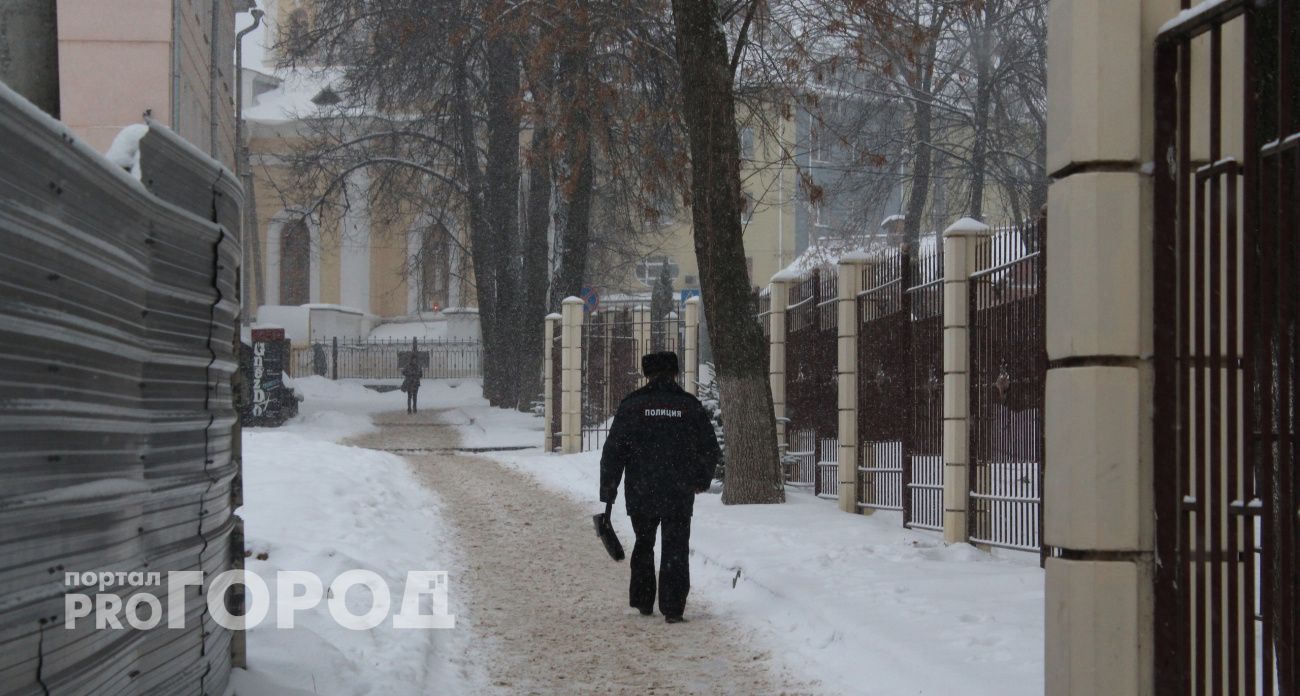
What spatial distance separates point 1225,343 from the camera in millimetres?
4133

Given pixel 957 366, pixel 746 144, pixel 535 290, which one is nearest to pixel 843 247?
pixel 746 144

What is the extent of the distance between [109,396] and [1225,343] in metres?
3.27

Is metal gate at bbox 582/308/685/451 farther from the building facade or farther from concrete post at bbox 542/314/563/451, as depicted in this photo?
the building facade

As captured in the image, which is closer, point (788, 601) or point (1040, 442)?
point (788, 601)

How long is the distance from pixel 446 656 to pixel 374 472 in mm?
8990

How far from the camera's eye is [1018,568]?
30.9ft

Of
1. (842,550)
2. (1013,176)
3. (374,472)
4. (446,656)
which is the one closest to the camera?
(446,656)

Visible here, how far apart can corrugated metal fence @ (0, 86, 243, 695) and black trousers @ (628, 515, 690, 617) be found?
3.33 metres

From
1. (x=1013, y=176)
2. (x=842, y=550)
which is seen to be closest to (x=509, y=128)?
(x=1013, y=176)

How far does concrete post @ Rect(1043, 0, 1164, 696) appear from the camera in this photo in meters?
4.12

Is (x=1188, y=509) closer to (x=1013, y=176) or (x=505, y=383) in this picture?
(x=1013, y=176)

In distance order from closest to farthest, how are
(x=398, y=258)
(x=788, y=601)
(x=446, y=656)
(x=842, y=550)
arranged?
(x=446, y=656) < (x=788, y=601) < (x=842, y=550) < (x=398, y=258)

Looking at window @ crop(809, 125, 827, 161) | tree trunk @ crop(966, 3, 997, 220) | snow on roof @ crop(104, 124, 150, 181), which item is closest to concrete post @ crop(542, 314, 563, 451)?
window @ crop(809, 125, 827, 161)

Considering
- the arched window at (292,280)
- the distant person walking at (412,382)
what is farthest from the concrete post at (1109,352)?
the arched window at (292,280)
